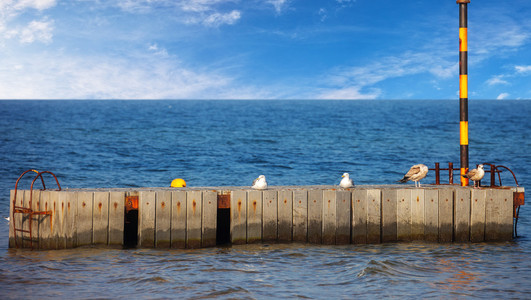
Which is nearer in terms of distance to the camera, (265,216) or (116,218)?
(116,218)

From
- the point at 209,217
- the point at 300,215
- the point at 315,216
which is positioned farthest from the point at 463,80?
the point at 209,217

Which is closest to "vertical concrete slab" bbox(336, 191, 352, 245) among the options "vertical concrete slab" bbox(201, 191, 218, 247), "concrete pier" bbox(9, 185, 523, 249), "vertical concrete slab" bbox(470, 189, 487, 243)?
"concrete pier" bbox(9, 185, 523, 249)

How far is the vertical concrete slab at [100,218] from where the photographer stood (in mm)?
10945

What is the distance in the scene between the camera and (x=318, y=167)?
100 ft

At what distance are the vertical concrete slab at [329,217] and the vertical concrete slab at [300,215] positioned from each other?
0.42 m

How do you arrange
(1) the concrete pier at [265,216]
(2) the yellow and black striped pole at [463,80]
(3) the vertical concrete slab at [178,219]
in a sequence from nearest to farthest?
(1) the concrete pier at [265,216], (3) the vertical concrete slab at [178,219], (2) the yellow and black striped pole at [463,80]

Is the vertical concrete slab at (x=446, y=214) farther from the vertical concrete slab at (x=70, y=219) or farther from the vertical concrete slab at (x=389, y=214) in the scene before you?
the vertical concrete slab at (x=70, y=219)

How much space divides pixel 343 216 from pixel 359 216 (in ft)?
1.22

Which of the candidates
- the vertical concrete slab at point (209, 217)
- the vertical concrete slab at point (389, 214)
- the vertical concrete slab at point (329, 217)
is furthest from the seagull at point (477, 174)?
the vertical concrete slab at point (209, 217)

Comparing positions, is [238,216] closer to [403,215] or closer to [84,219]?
[84,219]

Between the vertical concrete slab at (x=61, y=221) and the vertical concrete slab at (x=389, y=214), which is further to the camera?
the vertical concrete slab at (x=389, y=214)

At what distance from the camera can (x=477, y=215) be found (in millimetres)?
11961

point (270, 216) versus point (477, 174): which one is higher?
point (477, 174)

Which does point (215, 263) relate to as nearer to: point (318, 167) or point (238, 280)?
point (238, 280)
